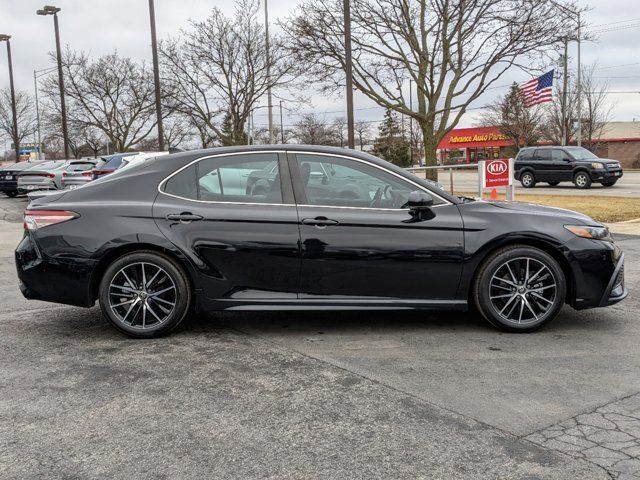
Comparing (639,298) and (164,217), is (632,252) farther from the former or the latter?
(164,217)

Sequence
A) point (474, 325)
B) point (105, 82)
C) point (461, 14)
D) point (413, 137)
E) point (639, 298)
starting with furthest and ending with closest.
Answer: point (413, 137) → point (105, 82) → point (461, 14) → point (639, 298) → point (474, 325)

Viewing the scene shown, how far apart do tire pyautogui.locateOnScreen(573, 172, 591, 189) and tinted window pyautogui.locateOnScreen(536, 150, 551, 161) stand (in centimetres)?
146

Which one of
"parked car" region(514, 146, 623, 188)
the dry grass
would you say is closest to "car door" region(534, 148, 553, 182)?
"parked car" region(514, 146, 623, 188)

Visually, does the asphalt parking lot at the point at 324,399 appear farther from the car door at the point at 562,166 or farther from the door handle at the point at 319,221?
the car door at the point at 562,166

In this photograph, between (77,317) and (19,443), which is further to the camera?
(77,317)

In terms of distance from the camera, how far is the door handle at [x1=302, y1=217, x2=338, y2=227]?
5027 millimetres

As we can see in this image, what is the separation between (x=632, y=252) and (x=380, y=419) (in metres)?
7.30

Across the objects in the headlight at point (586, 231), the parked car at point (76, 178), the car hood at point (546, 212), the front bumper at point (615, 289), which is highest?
the parked car at point (76, 178)

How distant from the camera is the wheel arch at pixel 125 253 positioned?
5039mm

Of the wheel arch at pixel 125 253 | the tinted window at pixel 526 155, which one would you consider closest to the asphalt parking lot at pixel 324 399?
the wheel arch at pixel 125 253

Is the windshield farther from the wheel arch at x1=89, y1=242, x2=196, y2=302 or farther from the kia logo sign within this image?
the wheel arch at x1=89, y1=242, x2=196, y2=302

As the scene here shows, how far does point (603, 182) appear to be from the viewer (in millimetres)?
24750

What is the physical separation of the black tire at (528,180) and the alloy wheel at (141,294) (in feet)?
77.8

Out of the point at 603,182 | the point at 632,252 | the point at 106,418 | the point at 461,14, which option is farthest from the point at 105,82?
the point at 106,418
